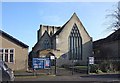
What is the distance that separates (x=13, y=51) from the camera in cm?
4153

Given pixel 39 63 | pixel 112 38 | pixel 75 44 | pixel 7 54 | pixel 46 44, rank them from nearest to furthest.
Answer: pixel 39 63 < pixel 7 54 < pixel 112 38 < pixel 75 44 < pixel 46 44

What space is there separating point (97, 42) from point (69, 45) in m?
11.5

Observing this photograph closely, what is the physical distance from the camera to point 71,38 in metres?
65.4

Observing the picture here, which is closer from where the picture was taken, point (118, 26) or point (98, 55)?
point (118, 26)

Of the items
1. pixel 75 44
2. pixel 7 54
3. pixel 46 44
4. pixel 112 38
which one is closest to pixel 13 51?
pixel 7 54

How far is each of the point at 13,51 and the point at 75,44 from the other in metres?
25.5

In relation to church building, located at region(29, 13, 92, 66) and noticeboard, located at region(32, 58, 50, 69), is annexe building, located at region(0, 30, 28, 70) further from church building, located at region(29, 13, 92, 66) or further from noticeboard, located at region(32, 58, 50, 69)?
church building, located at region(29, 13, 92, 66)

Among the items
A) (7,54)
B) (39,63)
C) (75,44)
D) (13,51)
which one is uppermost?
(75,44)

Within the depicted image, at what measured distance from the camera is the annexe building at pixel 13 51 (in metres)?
41.3

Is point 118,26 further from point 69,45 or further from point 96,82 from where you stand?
point 96,82

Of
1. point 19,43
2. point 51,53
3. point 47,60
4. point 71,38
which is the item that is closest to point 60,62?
point 51,53

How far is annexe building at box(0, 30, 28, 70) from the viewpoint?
136 ft

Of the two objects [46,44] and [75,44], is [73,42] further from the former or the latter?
[46,44]

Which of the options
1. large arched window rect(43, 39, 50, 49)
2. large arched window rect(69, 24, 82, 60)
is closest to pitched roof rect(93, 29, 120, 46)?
large arched window rect(69, 24, 82, 60)
